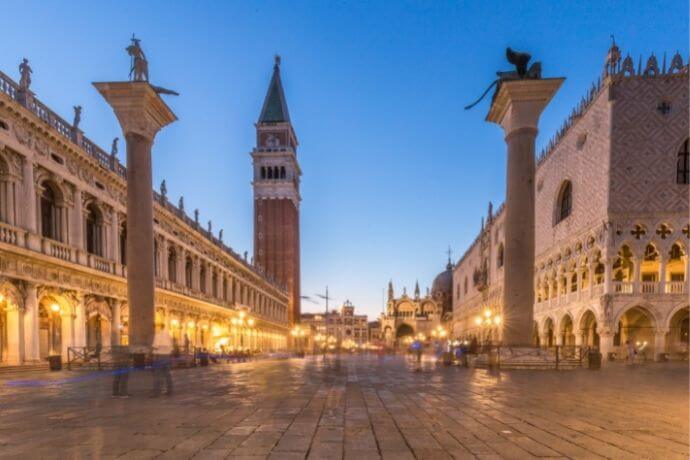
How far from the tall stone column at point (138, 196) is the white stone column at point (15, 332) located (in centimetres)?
567

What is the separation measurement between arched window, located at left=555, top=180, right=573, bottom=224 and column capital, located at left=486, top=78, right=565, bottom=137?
18.0 metres

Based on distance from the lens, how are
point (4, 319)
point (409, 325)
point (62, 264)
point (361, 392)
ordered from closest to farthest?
point (361, 392)
point (4, 319)
point (62, 264)
point (409, 325)

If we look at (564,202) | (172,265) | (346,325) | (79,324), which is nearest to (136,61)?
(79,324)

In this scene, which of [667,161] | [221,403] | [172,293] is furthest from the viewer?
[172,293]

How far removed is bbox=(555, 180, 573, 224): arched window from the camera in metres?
33.6

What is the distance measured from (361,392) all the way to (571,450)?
581 centimetres

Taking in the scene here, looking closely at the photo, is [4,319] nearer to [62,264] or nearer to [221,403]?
[62,264]

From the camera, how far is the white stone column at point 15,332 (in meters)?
17.3

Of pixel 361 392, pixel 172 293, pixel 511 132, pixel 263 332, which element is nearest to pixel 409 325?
pixel 263 332

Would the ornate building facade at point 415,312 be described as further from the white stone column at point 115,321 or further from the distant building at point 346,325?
the white stone column at point 115,321

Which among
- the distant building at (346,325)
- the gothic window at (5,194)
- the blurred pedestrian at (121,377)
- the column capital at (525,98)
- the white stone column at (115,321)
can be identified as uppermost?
the column capital at (525,98)

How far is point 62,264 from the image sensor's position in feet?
64.2

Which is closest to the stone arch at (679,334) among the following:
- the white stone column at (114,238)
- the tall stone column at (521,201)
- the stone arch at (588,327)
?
the stone arch at (588,327)

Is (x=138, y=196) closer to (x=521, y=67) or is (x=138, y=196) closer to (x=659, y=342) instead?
(x=521, y=67)
